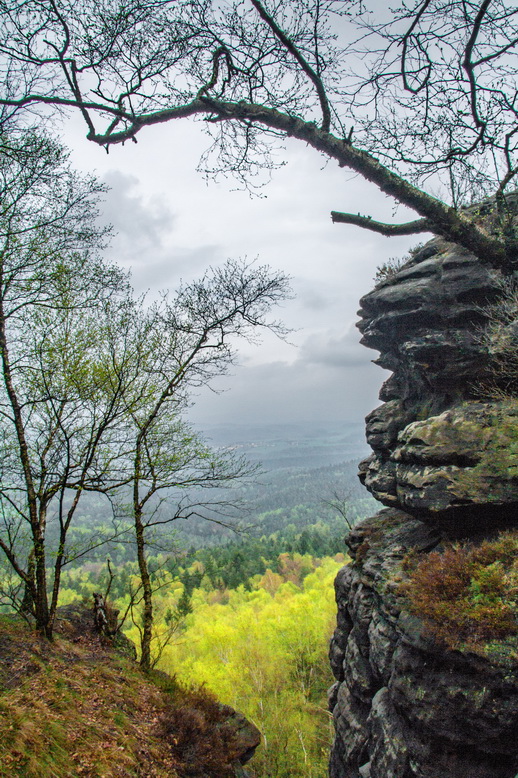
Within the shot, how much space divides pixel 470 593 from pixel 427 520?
3079 mm

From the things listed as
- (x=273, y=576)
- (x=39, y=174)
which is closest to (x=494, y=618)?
(x=39, y=174)

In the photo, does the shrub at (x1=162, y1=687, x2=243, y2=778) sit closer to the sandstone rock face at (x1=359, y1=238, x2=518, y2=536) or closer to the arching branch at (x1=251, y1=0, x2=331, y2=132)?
the sandstone rock face at (x1=359, y1=238, x2=518, y2=536)

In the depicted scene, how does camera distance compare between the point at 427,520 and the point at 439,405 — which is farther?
the point at 439,405

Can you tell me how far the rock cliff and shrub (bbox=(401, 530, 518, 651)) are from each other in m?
0.30

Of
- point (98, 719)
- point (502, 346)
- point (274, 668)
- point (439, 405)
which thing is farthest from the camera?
point (274, 668)

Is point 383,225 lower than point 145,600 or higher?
higher

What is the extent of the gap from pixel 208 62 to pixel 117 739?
10.6m

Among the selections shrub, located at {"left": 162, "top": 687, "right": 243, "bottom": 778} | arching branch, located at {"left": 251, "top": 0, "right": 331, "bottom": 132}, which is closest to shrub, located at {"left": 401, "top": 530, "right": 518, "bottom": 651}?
shrub, located at {"left": 162, "top": 687, "right": 243, "bottom": 778}

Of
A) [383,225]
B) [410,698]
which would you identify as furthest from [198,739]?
[383,225]

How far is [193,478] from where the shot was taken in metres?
9.26

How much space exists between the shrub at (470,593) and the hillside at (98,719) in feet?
17.2

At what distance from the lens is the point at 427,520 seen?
10.9 meters

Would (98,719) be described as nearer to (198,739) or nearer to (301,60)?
(198,739)

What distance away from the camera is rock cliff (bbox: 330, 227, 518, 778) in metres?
6.99
